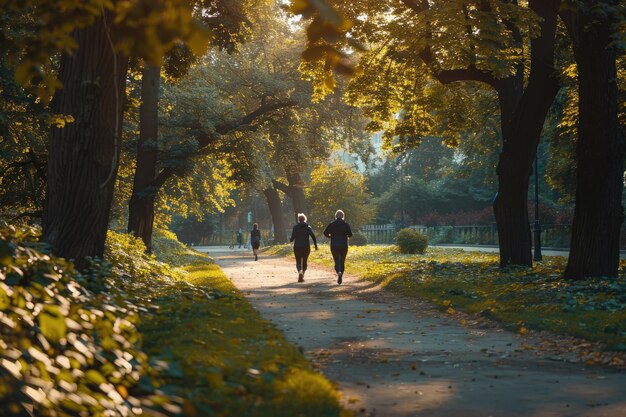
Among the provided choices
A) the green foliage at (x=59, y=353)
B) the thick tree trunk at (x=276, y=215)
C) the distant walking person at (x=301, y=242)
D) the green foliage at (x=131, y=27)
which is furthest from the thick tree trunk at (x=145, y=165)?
the thick tree trunk at (x=276, y=215)

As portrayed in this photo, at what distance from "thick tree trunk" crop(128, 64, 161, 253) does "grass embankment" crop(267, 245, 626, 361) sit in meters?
8.32

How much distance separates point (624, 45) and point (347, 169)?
129 ft

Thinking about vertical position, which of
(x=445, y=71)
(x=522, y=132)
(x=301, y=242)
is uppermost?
(x=445, y=71)

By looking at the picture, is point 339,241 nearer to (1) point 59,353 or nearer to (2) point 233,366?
(2) point 233,366

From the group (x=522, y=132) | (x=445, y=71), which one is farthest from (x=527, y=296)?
(x=445, y=71)

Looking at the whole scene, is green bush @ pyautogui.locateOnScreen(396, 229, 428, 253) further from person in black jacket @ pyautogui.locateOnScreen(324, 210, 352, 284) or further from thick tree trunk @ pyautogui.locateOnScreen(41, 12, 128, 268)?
thick tree trunk @ pyautogui.locateOnScreen(41, 12, 128, 268)

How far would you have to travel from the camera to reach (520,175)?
21125mm

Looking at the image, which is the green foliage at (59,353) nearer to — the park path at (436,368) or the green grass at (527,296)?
the park path at (436,368)

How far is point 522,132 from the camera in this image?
67.6ft

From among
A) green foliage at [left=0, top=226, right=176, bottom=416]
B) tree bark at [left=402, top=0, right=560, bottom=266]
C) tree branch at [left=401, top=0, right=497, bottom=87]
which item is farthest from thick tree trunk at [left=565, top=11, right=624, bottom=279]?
green foliage at [left=0, top=226, right=176, bottom=416]

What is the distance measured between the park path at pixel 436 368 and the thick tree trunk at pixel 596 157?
4.10m

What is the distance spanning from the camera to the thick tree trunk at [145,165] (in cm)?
2638

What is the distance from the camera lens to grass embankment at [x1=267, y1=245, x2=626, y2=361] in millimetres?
11281

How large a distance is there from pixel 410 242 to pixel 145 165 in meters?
16.0
